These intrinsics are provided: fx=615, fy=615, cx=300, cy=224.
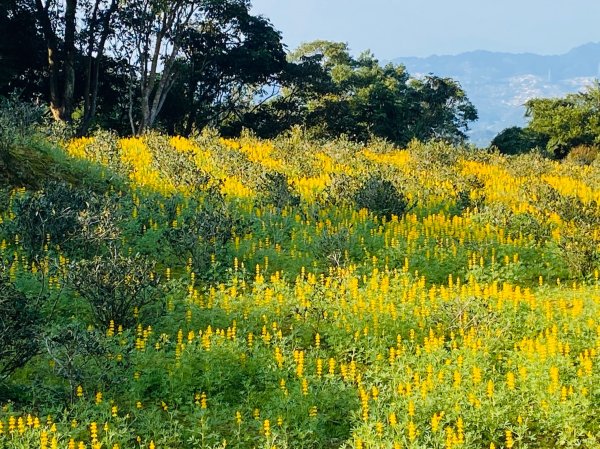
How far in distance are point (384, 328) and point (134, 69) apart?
2901cm

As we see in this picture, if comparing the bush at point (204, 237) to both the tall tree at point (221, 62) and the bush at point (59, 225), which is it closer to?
the bush at point (59, 225)

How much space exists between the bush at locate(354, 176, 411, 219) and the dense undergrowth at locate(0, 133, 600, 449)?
0.14ft

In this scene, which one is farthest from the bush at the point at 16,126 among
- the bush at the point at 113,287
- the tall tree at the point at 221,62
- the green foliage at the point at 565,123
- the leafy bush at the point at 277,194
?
the green foliage at the point at 565,123

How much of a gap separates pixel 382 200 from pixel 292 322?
5565 mm

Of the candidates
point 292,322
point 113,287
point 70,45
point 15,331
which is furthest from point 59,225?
point 70,45

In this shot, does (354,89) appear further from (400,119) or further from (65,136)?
(65,136)

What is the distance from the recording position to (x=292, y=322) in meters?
7.38

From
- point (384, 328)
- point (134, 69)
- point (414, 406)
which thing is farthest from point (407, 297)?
point (134, 69)

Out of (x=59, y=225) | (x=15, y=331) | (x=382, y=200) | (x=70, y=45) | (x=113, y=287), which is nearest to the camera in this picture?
(x=15, y=331)

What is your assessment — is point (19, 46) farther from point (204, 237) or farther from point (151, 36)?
point (204, 237)

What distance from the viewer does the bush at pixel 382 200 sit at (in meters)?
12.3

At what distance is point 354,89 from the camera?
44.8 m

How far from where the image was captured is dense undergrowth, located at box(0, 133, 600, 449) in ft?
16.8

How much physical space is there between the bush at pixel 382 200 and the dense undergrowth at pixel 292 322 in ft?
0.14
